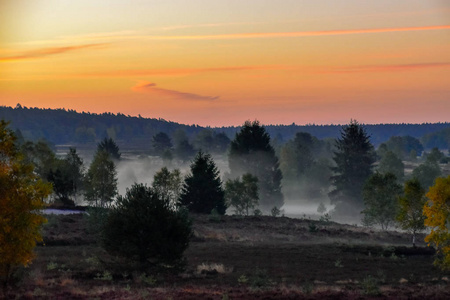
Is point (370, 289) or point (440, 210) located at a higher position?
point (440, 210)

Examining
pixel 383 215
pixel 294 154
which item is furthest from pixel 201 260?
pixel 294 154

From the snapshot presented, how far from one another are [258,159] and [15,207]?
118 metres

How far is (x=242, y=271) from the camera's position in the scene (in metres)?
36.2

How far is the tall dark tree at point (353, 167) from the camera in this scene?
13162 centimetres

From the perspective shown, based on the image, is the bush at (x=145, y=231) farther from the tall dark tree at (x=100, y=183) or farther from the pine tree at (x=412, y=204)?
the tall dark tree at (x=100, y=183)

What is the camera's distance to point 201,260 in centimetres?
4091

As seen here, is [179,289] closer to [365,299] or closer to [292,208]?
[365,299]

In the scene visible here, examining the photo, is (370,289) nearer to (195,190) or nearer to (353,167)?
(195,190)

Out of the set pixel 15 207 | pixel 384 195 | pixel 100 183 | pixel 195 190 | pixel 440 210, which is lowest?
pixel 100 183

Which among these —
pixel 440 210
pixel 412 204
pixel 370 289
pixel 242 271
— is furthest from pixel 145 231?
pixel 412 204

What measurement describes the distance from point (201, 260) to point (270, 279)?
9745 mm

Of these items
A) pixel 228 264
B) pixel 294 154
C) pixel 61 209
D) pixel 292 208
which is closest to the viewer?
pixel 228 264

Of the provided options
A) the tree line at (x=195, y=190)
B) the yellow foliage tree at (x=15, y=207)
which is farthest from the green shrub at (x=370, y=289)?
the yellow foliage tree at (x=15, y=207)

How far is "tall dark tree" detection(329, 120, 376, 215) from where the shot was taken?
132 meters
